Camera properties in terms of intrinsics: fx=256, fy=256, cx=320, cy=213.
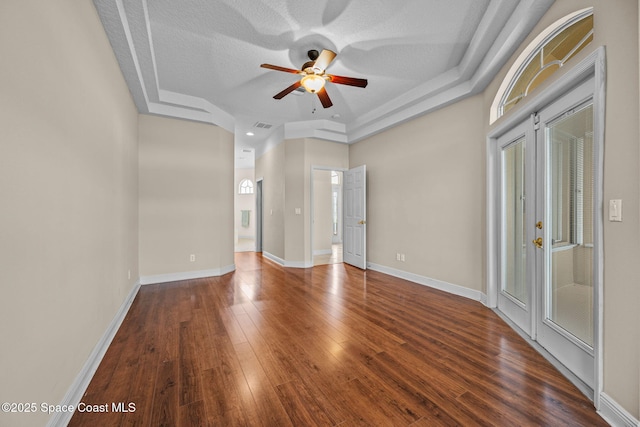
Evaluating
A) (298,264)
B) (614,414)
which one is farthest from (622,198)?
(298,264)

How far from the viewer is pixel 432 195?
13.0 ft

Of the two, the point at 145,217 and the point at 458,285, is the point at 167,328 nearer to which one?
the point at 145,217

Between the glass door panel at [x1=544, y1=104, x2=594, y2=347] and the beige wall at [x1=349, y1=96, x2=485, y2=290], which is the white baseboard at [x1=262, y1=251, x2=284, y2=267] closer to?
the beige wall at [x1=349, y1=96, x2=485, y2=290]

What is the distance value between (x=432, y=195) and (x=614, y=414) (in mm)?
2927

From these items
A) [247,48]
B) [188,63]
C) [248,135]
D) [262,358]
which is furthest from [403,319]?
[248,135]

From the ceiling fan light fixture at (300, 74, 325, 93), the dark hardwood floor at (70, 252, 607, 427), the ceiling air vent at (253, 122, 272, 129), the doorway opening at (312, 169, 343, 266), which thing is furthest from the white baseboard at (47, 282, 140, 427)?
the doorway opening at (312, 169, 343, 266)

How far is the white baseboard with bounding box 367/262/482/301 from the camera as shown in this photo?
3.42 metres

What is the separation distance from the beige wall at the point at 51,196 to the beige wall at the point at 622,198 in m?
2.84

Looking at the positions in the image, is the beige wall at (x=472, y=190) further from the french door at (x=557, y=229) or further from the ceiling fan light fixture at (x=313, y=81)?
the ceiling fan light fixture at (x=313, y=81)

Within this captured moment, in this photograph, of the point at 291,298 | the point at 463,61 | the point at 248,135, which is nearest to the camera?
the point at 463,61

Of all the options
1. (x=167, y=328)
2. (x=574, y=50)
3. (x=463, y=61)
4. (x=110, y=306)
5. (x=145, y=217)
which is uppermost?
(x=463, y=61)

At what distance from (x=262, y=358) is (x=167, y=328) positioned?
47.6 inches

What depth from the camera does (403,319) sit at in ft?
9.17

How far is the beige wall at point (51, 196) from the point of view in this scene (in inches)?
41.4
